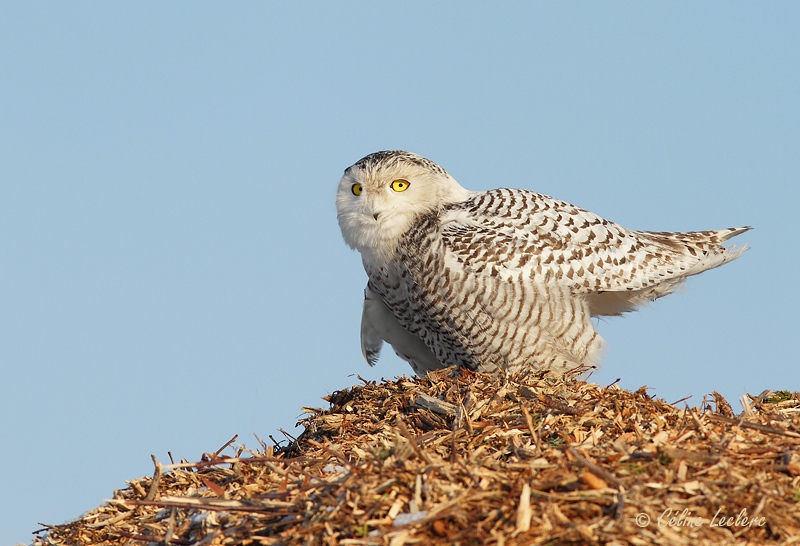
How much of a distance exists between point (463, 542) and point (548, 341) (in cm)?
399

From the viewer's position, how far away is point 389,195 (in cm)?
750

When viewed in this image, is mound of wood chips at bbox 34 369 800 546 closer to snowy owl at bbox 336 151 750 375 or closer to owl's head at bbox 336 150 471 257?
snowy owl at bbox 336 151 750 375

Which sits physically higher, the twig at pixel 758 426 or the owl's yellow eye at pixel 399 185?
the owl's yellow eye at pixel 399 185

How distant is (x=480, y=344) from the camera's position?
7191mm

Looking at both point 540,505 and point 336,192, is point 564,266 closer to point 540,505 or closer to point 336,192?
point 336,192

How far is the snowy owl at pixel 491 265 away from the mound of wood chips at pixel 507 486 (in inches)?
69.4

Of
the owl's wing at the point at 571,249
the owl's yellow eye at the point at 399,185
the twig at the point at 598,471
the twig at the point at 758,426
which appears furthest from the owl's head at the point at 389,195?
the twig at the point at 598,471

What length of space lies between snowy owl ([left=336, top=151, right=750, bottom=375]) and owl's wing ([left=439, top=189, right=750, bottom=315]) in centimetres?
1

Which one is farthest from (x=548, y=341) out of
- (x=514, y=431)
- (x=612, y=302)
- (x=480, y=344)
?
(x=514, y=431)

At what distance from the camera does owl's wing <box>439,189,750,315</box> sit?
7.09m

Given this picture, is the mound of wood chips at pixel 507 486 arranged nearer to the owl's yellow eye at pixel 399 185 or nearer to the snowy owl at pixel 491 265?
the snowy owl at pixel 491 265

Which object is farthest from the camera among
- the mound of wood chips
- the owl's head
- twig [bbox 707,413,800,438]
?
the owl's head

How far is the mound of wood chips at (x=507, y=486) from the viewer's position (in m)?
3.33

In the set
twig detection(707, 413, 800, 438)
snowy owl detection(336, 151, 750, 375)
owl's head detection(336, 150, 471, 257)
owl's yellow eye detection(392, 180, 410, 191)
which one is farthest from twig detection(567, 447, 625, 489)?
owl's yellow eye detection(392, 180, 410, 191)
